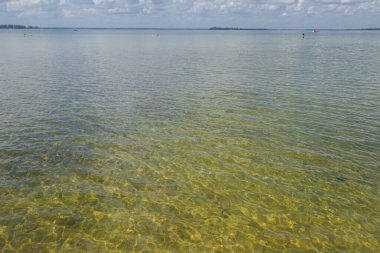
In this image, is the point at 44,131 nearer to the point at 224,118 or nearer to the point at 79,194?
the point at 79,194

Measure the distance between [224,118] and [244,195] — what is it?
12.5 meters

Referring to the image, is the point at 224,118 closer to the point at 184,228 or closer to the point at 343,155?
the point at 343,155

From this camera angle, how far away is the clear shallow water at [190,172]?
41.7 ft

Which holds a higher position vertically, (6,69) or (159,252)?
(6,69)

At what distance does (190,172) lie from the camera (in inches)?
704

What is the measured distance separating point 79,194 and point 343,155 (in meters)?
16.1

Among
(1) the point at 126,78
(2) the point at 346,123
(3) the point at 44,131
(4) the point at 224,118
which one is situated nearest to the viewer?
(3) the point at 44,131

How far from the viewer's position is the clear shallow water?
41.7ft

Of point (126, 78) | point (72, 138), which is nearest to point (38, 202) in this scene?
point (72, 138)

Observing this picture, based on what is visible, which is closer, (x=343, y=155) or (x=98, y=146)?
(x=343, y=155)

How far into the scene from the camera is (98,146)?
70.0ft

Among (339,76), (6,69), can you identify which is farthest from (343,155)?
(6,69)

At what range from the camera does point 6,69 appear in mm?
53562

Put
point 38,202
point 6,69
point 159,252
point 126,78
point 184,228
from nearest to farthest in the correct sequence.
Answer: point 159,252 → point 184,228 → point 38,202 → point 126,78 → point 6,69
